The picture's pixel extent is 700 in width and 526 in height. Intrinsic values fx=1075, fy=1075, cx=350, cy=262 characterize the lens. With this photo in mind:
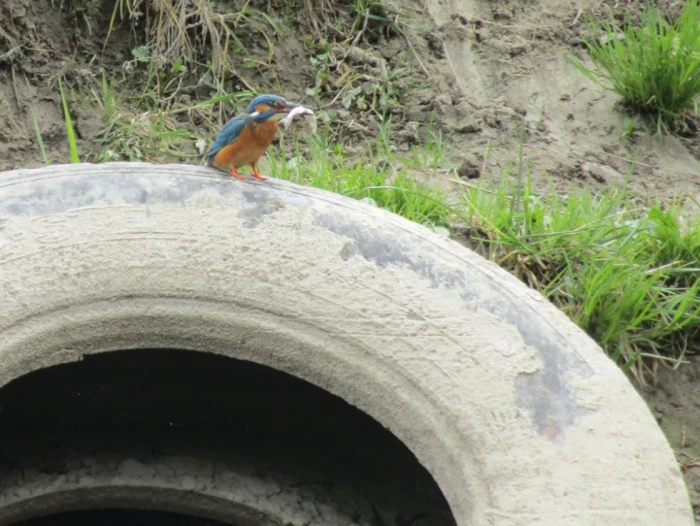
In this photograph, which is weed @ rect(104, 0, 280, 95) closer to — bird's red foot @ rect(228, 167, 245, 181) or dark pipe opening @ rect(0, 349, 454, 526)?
dark pipe opening @ rect(0, 349, 454, 526)

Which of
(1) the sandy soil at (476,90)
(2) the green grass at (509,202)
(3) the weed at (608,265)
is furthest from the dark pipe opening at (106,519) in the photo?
(1) the sandy soil at (476,90)

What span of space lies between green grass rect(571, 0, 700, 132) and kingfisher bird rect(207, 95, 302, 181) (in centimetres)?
180

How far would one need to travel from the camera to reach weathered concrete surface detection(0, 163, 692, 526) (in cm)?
165

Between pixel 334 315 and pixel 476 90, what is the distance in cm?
207

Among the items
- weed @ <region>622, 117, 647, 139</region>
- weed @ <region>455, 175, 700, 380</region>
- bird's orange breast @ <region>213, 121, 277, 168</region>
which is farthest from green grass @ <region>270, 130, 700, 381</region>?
bird's orange breast @ <region>213, 121, 277, 168</region>

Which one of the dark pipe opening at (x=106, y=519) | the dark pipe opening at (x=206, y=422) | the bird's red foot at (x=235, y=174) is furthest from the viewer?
the dark pipe opening at (x=106, y=519)

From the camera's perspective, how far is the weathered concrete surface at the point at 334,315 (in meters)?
1.65

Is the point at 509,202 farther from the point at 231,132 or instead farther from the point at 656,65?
the point at 231,132

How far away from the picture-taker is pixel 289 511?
7.65 feet

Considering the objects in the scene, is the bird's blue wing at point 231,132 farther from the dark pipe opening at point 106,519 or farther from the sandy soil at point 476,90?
the sandy soil at point 476,90

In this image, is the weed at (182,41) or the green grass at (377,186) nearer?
the green grass at (377,186)

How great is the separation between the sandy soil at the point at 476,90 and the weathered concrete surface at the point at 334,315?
4.64ft

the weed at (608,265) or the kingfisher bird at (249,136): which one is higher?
the kingfisher bird at (249,136)

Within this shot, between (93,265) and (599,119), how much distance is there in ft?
7.46
